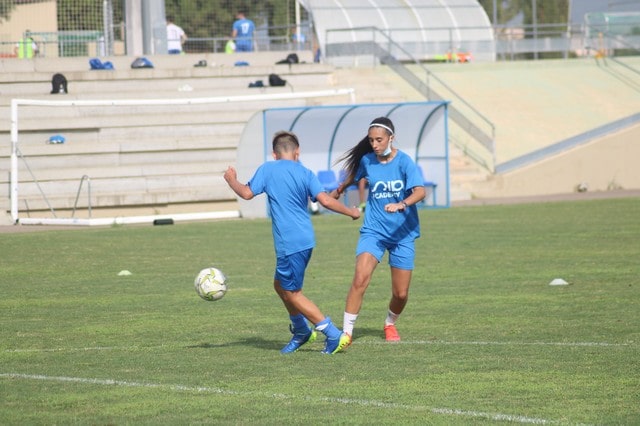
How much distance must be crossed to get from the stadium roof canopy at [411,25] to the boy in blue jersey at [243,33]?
9.52 ft

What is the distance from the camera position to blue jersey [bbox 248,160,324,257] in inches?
379

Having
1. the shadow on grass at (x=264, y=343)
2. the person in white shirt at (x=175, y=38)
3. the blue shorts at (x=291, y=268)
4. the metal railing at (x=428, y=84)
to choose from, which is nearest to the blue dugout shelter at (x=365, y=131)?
the metal railing at (x=428, y=84)

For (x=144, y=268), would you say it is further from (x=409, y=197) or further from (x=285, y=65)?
(x=285, y=65)

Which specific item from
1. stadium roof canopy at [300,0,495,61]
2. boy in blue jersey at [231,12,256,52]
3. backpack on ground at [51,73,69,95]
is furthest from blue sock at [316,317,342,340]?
stadium roof canopy at [300,0,495,61]

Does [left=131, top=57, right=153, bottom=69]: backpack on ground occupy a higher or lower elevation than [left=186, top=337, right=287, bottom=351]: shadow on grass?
higher

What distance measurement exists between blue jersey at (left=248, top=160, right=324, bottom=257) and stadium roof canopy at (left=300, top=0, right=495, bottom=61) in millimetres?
31793

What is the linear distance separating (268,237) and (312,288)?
7.67 metres

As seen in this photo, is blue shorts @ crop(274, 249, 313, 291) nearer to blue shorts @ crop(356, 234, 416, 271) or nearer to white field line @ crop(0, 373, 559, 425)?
blue shorts @ crop(356, 234, 416, 271)

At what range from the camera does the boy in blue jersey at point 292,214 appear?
31.6 ft

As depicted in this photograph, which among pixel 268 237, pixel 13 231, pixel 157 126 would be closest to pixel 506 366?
pixel 268 237

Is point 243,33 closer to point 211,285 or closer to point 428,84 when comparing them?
point 428,84

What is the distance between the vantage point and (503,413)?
7.20 metres

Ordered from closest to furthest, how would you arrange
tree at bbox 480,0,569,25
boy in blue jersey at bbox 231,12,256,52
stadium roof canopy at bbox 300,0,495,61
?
boy in blue jersey at bbox 231,12,256,52 → stadium roof canopy at bbox 300,0,495,61 → tree at bbox 480,0,569,25

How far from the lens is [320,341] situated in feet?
35.1
